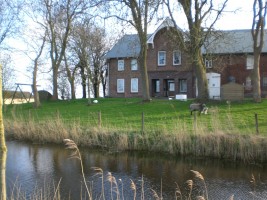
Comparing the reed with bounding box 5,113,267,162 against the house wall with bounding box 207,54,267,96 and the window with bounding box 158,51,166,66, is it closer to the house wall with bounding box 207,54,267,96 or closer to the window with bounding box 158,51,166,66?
the house wall with bounding box 207,54,267,96

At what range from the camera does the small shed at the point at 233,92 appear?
32531 millimetres

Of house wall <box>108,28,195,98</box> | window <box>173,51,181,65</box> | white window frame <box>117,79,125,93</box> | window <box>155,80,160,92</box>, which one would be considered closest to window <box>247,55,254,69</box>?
house wall <box>108,28,195,98</box>

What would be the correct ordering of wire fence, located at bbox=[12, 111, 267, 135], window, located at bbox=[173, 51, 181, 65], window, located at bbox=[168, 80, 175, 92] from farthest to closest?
window, located at bbox=[168, 80, 175, 92]
window, located at bbox=[173, 51, 181, 65]
wire fence, located at bbox=[12, 111, 267, 135]

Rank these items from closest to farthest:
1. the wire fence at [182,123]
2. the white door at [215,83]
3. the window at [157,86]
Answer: the wire fence at [182,123] → the white door at [215,83] → the window at [157,86]

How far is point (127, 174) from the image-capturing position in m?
14.0

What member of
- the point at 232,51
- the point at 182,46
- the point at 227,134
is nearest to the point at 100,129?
the point at 227,134

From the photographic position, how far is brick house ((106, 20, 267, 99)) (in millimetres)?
42750

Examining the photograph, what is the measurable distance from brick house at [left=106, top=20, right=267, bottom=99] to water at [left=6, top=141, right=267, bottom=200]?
79.2ft

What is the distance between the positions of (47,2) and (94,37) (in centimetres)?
640

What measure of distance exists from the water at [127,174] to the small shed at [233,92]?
17594mm

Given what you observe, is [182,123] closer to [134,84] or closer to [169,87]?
[169,87]

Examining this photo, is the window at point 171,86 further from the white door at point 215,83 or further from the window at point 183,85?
the white door at point 215,83

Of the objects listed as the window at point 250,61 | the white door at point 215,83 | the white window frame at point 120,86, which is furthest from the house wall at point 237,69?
the white window frame at point 120,86

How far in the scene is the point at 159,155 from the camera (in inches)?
669
